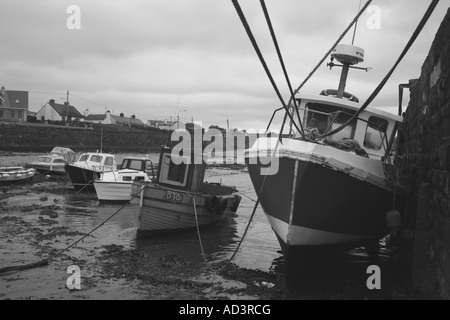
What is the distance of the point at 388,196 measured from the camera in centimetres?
969

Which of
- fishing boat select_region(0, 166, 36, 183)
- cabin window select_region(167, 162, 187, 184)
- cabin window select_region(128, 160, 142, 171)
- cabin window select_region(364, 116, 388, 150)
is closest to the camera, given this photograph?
cabin window select_region(364, 116, 388, 150)

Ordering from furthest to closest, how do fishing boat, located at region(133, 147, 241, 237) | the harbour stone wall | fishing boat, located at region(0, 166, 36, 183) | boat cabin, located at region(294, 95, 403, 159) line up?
fishing boat, located at region(0, 166, 36, 183) → fishing boat, located at region(133, 147, 241, 237) → boat cabin, located at region(294, 95, 403, 159) → the harbour stone wall

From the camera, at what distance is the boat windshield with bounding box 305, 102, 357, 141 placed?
11.0 m

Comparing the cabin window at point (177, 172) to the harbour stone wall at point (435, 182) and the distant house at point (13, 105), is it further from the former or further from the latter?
the distant house at point (13, 105)

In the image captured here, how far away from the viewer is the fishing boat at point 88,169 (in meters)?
23.5

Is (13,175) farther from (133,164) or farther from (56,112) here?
(56,112)

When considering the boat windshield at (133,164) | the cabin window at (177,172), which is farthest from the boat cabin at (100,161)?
the cabin window at (177,172)

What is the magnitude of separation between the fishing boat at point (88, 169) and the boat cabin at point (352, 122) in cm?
1482

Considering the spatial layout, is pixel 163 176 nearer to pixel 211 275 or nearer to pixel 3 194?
pixel 211 275

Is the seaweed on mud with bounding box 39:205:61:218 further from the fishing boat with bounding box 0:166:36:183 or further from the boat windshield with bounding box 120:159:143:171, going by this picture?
the fishing boat with bounding box 0:166:36:183

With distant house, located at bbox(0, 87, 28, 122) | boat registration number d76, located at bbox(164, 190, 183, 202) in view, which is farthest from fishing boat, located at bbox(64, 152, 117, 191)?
distant house, located at bbox(0, 87, 28, 122)

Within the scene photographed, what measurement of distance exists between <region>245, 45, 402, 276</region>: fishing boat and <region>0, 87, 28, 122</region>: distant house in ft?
232

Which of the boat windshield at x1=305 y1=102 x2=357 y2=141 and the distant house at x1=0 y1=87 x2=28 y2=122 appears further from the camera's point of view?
the distant house at x1=0 y1=87 x2=28 y2=122
